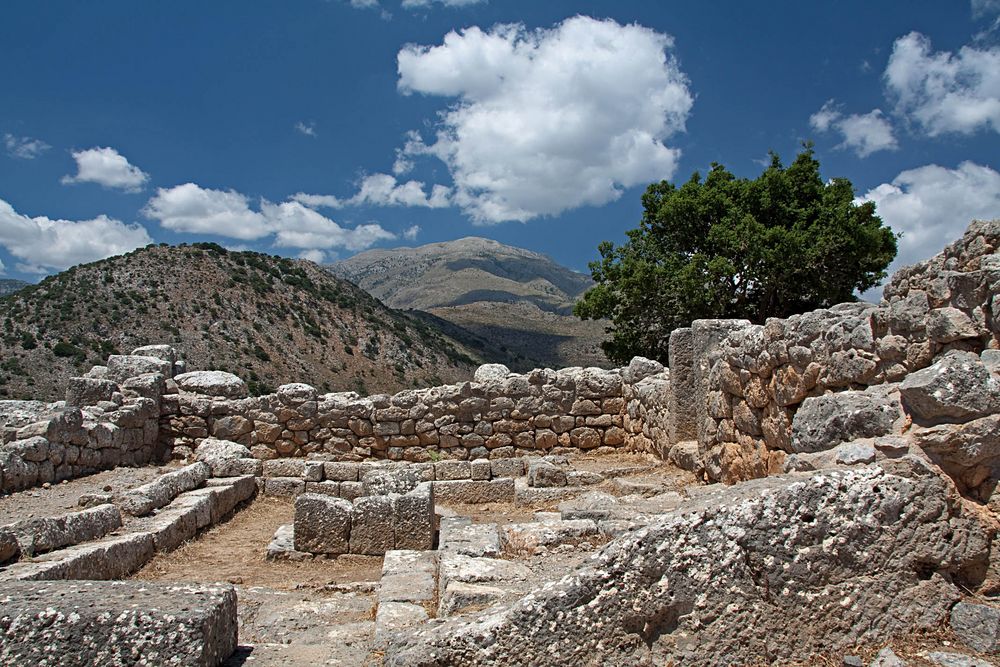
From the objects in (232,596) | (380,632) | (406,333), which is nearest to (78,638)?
(232,596)

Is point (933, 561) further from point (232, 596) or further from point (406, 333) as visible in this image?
point (406, 333)

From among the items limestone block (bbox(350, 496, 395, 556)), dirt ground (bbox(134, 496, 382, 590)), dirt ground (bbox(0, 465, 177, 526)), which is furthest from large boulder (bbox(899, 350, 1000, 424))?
dirt ground (bbox(0, 465, 177, 526))

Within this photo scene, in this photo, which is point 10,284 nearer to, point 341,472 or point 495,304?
point 495,304

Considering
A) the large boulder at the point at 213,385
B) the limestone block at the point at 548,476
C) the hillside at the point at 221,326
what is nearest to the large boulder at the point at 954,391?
the limestone block at the point at 548,476

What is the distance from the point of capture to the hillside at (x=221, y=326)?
122 feet

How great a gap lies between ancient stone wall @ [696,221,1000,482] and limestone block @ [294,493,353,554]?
366 centimetres

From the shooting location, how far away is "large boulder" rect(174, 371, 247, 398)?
11695 mm

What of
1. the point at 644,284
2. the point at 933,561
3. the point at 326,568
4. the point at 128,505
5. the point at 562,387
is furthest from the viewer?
the point at 644,284

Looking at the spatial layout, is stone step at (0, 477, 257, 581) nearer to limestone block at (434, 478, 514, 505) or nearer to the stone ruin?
the stone ruin

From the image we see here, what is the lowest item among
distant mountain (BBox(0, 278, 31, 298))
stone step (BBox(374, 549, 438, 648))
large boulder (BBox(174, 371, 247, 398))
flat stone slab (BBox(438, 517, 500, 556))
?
stone step (BBox(374, 549, 438, 648))

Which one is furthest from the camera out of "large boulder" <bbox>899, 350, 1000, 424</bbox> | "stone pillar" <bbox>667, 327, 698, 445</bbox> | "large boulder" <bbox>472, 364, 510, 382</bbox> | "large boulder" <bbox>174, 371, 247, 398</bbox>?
"large boulder" <bbox>174, 371, 247, 398</bbox>

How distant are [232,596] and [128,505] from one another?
14.4ft

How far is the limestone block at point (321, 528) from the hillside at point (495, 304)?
48936 mm

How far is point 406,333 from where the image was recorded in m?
55.1
